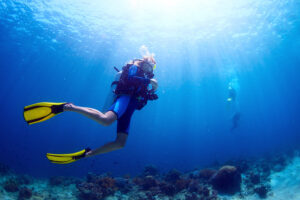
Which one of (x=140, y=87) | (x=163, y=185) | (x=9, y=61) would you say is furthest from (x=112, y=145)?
(x=9, y=61)

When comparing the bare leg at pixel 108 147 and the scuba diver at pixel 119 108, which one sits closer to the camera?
the scuba diver at pixel 119 108

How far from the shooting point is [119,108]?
193 inches

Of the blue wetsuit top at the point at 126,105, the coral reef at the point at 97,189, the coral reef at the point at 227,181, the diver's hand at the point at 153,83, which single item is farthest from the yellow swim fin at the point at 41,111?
the coral reef at the point at 227,181

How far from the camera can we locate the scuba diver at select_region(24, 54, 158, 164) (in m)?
4.58

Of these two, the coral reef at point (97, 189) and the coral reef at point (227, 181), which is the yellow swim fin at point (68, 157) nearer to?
the coral reef at point (97, 189)

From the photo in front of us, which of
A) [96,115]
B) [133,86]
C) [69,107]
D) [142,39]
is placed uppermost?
[142,39]

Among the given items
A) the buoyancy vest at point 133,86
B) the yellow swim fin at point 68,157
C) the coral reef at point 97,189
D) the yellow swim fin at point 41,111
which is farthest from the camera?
the coral reef at point 97,189

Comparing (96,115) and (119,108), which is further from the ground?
(119,108)

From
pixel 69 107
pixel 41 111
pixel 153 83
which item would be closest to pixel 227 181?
pixel 153 83

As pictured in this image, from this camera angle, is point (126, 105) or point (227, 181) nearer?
point (126, 105)

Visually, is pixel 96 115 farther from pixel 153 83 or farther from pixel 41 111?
pixel 153 83

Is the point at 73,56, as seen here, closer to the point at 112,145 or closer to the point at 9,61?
the point at 9,61

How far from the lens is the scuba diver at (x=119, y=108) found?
180 inches

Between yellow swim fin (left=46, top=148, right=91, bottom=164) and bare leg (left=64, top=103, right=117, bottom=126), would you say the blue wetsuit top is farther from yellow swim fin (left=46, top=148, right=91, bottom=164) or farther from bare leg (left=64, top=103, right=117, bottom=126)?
yellow swim fin (left=46, top=148, right=91, bottom=164)
